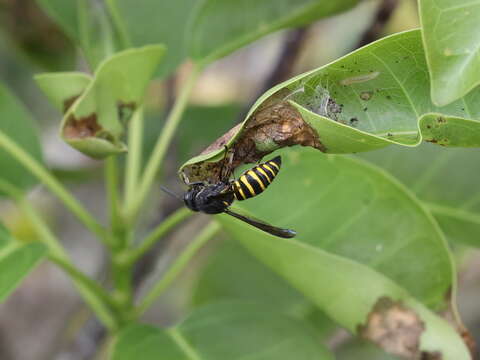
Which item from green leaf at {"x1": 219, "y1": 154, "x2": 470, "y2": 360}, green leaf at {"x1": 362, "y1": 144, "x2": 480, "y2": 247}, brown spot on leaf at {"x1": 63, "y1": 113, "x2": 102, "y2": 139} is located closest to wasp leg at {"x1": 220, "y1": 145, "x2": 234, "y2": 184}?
green leaf at {"x1": 219, "y1": 154, "x2": 470, "y2": 360}

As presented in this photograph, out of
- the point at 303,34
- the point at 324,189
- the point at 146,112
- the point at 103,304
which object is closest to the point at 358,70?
the point at 324,189

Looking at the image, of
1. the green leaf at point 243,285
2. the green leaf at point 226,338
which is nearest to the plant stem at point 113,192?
the green leaf at point 226,338

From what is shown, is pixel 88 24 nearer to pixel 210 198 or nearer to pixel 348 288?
pixel 210 198

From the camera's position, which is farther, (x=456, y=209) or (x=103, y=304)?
(x=103, y=304)

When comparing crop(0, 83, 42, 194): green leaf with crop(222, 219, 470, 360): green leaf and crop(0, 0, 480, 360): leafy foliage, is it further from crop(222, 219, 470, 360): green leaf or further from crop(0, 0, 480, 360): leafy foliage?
crop(222, 219, 470, 360): green leaf

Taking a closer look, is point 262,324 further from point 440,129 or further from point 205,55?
point 440,129

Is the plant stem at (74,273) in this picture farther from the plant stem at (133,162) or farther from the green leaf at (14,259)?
the plant stem at (133,162)
